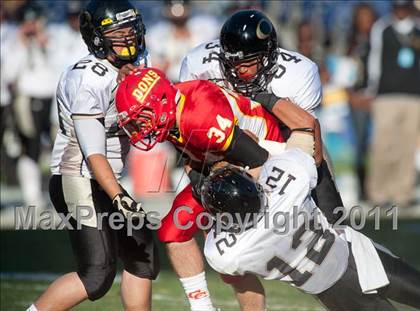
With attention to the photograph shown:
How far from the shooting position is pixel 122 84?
4.61 metres

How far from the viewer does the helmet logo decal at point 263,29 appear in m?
4.93

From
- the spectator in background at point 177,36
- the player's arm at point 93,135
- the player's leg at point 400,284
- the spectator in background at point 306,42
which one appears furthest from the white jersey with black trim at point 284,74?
the spectator in background at point 306,42

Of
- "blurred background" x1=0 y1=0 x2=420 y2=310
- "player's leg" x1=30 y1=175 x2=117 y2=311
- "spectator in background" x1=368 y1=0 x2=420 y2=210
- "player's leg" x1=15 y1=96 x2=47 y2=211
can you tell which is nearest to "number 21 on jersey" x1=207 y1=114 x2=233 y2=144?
"player's leg" x1=30 y1=175 x2=117 y2=311

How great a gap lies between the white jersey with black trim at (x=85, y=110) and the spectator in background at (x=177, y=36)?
461cm

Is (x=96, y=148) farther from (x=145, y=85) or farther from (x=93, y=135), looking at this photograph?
(x=145, y=85)

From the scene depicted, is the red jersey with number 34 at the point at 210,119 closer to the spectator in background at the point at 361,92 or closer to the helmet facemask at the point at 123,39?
the helmet facemask at the point at 123,39

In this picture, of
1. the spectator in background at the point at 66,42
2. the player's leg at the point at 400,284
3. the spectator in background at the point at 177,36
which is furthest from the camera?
the spectator in background at the point at 177,36

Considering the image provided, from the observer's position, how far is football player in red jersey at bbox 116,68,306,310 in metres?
4.50

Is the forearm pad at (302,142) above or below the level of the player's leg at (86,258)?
above

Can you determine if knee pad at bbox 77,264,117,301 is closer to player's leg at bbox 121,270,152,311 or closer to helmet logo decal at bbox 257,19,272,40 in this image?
player's leg at bbox 121,270,152,311

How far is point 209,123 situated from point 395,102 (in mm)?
5675

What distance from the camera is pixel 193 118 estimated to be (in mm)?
4539

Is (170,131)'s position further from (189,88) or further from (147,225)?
(147,225)

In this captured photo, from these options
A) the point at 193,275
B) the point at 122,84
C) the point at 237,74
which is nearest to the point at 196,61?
the point at 237,74
